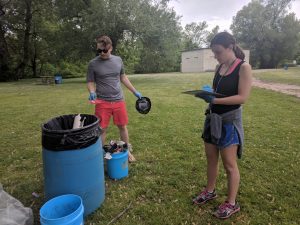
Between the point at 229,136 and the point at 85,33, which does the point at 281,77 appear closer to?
the point at 85,33

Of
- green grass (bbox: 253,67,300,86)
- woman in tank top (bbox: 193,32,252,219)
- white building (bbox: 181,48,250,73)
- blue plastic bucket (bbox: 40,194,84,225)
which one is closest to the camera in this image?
blue plastic bucket (bbox: 40,194,84,225)

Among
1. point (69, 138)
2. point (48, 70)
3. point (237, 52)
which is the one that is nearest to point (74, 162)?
point (69, 138)

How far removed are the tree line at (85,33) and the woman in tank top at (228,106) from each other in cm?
1573

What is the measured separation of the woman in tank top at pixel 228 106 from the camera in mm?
2277

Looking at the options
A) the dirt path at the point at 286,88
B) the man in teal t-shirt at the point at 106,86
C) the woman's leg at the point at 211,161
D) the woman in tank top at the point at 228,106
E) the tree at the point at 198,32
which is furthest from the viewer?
the tree at the point at 198,32

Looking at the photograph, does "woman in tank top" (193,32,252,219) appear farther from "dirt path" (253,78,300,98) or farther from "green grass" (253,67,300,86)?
"green grass" (253,67,300,86)

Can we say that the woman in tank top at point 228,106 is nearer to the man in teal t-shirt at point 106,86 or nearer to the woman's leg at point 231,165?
the woman's leg at point 231,165

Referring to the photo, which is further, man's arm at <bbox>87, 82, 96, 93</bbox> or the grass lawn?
man's arm at <bbox>87, 82, 96, 93</bbox>

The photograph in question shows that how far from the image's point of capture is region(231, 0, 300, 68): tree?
4166 centimetres

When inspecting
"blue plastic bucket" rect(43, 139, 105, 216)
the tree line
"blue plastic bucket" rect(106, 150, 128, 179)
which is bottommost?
"blue plastic bucket" rect(106, 150, 128, 179)

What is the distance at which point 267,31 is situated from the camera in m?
42.2

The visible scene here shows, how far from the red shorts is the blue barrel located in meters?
0.96

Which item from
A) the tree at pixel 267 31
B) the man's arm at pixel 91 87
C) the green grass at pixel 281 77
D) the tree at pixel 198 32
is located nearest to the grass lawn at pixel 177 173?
the man's arm at pixel 91 87

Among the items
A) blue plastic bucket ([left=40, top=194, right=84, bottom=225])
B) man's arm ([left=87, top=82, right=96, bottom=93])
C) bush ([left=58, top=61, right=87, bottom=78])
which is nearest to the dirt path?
man's arm ([left=87, top=82, right=96, bottom=93])
